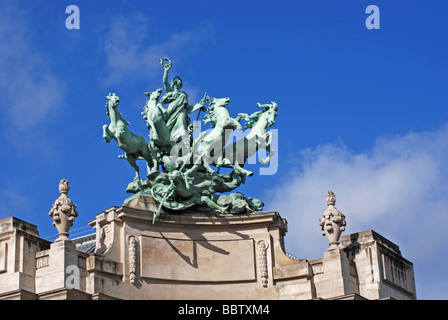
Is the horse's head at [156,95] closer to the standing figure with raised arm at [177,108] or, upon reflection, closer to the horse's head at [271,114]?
the standing figure with raised arm at [177,108]

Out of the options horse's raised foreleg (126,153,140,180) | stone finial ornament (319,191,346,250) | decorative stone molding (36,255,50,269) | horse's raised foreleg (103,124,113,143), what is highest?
horse's raised foreleg (103,124,113,143)

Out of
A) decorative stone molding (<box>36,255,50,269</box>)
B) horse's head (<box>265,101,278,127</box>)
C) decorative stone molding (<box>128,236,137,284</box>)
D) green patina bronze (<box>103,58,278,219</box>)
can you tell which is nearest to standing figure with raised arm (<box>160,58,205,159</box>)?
green patina bronze (<box>103,58,278,219</box>)

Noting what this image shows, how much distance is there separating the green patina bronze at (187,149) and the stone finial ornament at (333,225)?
2435mm

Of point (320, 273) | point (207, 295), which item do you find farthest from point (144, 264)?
point (320, 273)

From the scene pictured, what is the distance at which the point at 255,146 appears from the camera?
42.8 meters

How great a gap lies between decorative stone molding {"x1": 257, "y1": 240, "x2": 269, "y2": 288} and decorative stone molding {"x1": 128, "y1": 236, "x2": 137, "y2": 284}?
4.19 m

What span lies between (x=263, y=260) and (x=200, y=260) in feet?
6.78

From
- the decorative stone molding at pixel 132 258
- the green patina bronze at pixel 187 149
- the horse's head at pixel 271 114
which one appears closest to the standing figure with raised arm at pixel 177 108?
the green patina bronze at pixel 187 149

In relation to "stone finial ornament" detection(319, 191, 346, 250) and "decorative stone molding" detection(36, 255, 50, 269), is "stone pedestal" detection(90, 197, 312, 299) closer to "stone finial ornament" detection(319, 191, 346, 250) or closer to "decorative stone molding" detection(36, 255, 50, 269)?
"stone finial ornament" detection(319, 191, 346, 250)

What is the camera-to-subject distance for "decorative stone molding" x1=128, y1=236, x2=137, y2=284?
39375mm

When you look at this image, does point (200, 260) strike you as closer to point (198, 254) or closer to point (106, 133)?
point (198, 254)

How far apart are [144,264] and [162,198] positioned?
2353 mm

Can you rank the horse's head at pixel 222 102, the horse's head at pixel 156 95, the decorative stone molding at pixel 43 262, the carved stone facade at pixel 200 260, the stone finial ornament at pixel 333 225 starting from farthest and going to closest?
1. the horse's head at pixel 222 102
2. the horse's head at pixel 156 95
3. the stone finial ornament at pixel 333 225
4. the carved stone facade at pixel 200 260
5. the decorative stone molding at pixel 43 262

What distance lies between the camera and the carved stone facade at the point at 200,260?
126 feet
